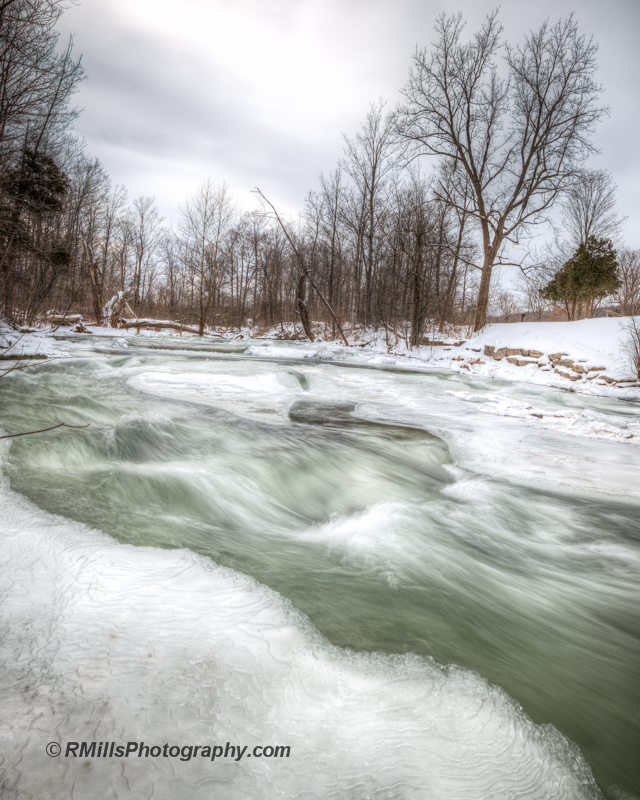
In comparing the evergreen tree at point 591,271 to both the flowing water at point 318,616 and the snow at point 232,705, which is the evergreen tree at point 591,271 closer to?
the flowing water at point 318,616

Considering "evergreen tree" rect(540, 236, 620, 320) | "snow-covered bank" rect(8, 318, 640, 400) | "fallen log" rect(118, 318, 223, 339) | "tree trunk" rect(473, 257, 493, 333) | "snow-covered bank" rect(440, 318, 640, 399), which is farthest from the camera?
"fallen log" rect(118, 318, 223, 339)

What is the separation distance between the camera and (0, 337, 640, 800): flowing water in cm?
91

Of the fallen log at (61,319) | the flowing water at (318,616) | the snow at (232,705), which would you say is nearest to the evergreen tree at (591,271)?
the flowing water at (318,616)

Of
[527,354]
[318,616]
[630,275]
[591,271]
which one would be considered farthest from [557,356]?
[630,275]

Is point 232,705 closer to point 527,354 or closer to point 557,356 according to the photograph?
point 557,356

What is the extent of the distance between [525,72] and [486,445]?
18.2m

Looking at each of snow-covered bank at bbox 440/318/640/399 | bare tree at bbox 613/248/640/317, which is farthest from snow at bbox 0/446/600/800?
bare tree at bbox 613/248/640/317

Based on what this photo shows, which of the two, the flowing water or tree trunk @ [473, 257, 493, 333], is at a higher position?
tree trunk @ [473, 257, 493, 333]

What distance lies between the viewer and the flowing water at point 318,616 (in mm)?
910

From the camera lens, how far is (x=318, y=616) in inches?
56.6

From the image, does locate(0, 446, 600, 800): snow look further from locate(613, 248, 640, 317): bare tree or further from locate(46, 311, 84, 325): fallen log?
locate(613, 248, 640, 317): bare tree

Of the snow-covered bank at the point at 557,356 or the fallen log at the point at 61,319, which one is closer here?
the snow-covered bank at the point at 557,356

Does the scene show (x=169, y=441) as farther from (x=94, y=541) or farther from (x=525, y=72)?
(x=525, y=72)

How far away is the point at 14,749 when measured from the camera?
811mm
